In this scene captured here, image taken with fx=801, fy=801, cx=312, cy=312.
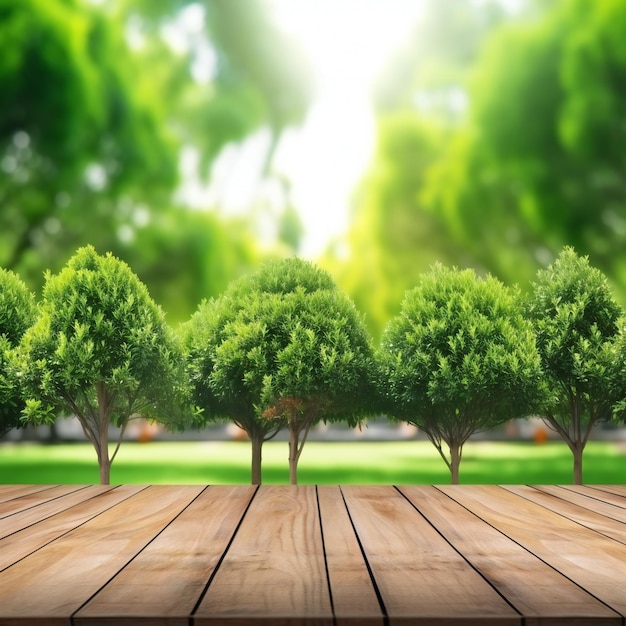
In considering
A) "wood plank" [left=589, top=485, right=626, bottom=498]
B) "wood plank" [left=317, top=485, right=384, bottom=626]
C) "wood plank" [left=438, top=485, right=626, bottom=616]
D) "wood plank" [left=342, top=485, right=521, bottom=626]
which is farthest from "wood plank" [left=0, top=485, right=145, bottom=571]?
"wood plank" [left=589, top=485, right=626, bottom=498]

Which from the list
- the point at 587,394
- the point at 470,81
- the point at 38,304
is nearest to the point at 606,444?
the point at 470,81

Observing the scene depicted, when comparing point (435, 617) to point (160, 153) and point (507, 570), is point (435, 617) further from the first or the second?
point (160, 153)

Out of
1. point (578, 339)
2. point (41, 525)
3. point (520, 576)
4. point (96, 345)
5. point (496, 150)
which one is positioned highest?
point (496, 150)

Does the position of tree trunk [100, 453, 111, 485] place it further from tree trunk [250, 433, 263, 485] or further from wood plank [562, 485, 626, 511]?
wood plank [562, 485, 626, 511]

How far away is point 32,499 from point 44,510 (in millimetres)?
487

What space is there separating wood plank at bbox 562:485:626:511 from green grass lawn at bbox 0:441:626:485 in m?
19.4

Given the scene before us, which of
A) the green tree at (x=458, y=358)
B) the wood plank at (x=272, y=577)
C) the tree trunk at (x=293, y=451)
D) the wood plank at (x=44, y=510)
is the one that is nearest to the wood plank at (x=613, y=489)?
the wood plank at (x=272, y=577)

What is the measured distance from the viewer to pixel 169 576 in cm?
239

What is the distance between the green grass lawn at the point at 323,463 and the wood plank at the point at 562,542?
66.6 ft

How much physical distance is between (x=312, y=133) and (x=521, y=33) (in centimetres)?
991

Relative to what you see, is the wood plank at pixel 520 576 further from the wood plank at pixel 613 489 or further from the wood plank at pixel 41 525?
the wood plank at pixel 41 525

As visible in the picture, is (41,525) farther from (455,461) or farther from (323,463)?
(323,463)

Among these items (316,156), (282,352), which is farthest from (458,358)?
(316,156)

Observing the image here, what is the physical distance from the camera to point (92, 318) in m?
13.7
